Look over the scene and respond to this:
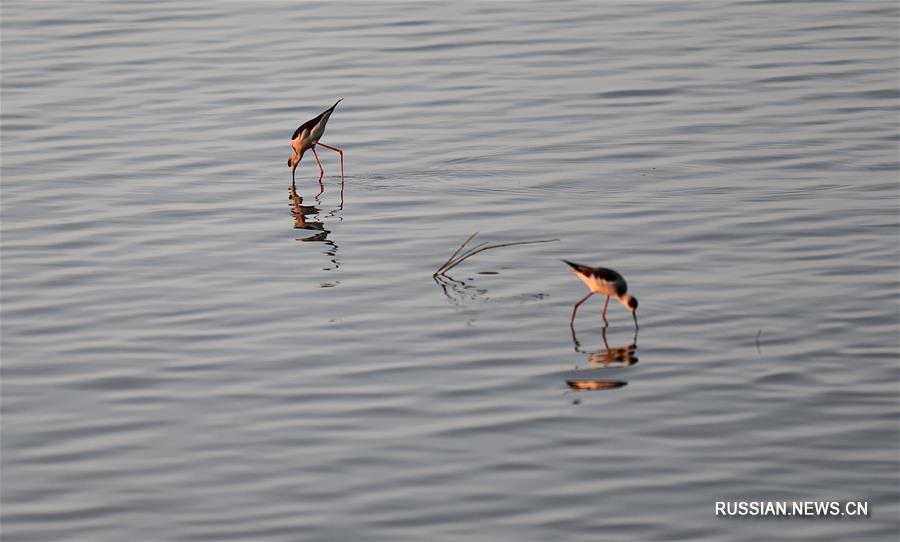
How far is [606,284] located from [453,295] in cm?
153

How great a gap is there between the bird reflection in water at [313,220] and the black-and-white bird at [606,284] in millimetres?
2566

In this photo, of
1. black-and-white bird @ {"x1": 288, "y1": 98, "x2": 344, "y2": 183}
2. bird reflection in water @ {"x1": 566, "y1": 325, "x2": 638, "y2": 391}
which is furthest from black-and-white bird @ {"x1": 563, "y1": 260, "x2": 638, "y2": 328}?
black-and-white bird @ {"x1": 288, "y1": 98, "x2": 344, "y2": 183}

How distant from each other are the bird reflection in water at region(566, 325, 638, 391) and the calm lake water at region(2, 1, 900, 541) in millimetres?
43

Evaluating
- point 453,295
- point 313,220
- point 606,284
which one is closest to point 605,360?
point 606,284

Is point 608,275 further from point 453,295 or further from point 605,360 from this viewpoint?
point 453,295

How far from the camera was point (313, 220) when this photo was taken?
1392 cm

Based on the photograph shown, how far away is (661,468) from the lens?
27.0ft

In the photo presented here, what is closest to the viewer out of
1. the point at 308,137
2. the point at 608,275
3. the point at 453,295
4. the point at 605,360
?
the point at 605,360

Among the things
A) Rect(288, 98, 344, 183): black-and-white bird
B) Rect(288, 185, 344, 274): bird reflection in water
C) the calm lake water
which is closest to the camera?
the calm lake water

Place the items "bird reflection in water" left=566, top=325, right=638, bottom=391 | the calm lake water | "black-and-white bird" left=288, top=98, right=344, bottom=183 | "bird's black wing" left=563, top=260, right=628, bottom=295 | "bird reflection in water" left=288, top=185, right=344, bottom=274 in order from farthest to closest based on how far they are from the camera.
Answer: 1. "black-and-white bird" left=288, top=98, right=344, bottom=183
2. "bird reflection in water" left=288, top=185, right=344, bottom=274
3. "bird's black wing" left=563, top=260, right=628, bottom=295
4. "bird reflection in water" left=566, top=325, right=638, bottom=391
5. the calm lake water

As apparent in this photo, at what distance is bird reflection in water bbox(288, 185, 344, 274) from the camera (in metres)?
12.8

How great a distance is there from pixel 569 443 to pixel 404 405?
118 centimetres

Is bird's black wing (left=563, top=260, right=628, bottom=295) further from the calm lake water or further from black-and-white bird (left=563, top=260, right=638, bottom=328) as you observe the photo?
the calm lake water

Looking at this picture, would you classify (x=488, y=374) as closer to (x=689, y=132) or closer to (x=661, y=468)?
(x=661, y=468)
